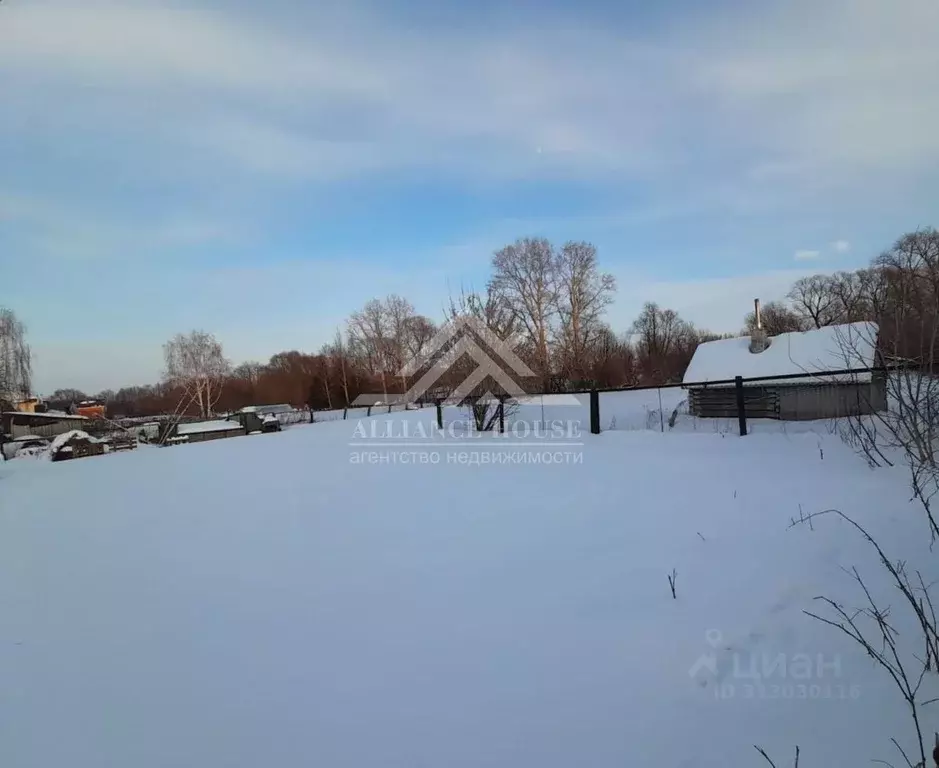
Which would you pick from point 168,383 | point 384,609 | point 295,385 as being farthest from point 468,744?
point 168,383

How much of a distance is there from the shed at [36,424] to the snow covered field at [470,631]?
32651mm

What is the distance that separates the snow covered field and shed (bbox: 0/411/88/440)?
107 ft

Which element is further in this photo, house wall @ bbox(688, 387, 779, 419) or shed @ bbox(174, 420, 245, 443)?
shed @ bbox(174, 420, 245, 443)

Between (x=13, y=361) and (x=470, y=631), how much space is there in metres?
39.2

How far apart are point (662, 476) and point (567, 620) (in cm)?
296

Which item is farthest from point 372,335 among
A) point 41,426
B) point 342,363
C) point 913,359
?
point 913,359

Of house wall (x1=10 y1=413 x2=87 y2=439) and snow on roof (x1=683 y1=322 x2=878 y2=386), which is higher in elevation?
snow on roof (x1=683 y1=322 x2=878 y2=386)

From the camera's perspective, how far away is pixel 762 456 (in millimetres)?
5387

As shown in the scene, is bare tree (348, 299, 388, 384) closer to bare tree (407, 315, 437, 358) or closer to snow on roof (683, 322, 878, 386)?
bare tree (407, 315, 437, 358)

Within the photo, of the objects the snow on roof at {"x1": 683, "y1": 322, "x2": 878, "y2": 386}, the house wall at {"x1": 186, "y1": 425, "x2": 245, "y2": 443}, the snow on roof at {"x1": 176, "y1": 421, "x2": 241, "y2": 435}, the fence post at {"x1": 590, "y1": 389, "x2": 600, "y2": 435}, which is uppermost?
the snow on roof at {"x1": 683, "y1": 322, "x2": 878, "y2": 386}

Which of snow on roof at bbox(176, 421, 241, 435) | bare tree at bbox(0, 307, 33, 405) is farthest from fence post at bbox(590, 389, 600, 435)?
bare tree at bbox(0, 307, 33, 405)

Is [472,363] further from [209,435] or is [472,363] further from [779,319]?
[779,319]

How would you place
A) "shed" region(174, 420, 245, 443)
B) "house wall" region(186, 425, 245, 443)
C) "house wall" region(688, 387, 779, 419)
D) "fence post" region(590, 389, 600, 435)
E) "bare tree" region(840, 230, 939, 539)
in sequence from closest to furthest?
"bare tree" region(840, 230, 939, 539)
"fence post" region(590, 389, 600, 435)
"house wall" region(688, 387, 779, 419)
"house wall" region(186, 425, 245, 443)
"shed" region(174, 420, 245, 443)

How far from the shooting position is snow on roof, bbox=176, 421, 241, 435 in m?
19.1
